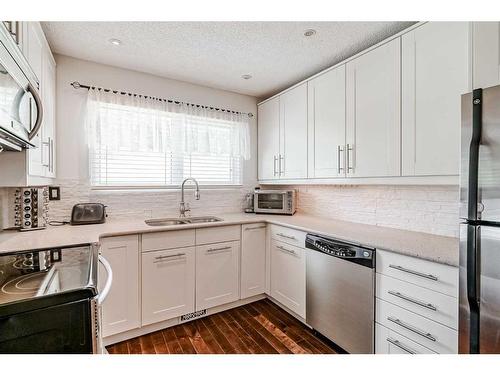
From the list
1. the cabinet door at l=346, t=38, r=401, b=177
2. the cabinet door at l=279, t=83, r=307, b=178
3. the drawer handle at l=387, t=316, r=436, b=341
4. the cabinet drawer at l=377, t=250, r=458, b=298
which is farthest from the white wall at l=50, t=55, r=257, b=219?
the drawer handle at l=387, t=316, r=436, b=341

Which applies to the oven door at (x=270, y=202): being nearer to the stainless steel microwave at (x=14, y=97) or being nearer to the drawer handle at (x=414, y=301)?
the drawer handle at (x=414, y=301)

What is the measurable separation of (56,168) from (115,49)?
1.17 m

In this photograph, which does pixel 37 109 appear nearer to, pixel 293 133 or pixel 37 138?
pixel 37 138

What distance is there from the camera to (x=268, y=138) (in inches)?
124

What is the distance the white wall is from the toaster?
176 mm

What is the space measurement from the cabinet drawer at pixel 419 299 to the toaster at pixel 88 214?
90.6 inches

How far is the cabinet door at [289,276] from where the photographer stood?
2.22 meters

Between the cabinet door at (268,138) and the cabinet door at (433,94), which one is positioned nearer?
the cabinet door at (433,94)

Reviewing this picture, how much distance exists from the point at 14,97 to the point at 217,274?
1.95 metres

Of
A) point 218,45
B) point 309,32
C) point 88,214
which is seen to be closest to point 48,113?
point 88,214

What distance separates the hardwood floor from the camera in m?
1.91

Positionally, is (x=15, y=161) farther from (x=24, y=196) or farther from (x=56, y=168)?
(x=56, y=168)

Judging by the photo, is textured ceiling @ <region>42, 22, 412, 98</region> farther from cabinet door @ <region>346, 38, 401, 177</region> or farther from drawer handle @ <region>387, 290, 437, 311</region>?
drawer handle @ <region>387, 290, 437, 311</region>

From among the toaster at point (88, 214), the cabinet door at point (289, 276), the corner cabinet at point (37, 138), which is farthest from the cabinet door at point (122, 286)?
the cabinet door at point (289, 276)
